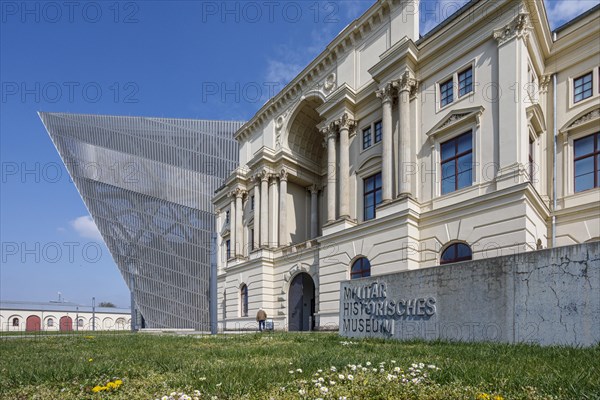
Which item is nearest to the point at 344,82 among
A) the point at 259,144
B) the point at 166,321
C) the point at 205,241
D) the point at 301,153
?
the point at 301,153

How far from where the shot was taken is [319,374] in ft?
17.4

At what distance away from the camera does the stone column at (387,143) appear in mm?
22656

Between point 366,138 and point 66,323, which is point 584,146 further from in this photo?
point 66,323

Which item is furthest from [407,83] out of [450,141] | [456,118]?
[450,141]

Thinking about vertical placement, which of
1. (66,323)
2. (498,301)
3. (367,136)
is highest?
(367,136)

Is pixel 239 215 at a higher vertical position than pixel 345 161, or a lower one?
lower

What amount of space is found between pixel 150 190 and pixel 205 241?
1193 cm

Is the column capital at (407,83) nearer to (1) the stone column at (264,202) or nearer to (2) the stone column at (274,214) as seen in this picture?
(2) the stone column at (274,214)

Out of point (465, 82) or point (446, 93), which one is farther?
point (446, 93)

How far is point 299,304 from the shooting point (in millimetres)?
30922

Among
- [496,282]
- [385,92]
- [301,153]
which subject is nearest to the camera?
[496,282]

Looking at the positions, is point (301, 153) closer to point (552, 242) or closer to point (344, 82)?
point (344, 82)

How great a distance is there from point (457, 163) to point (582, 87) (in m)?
7.86

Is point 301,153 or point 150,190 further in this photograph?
point 150,190
